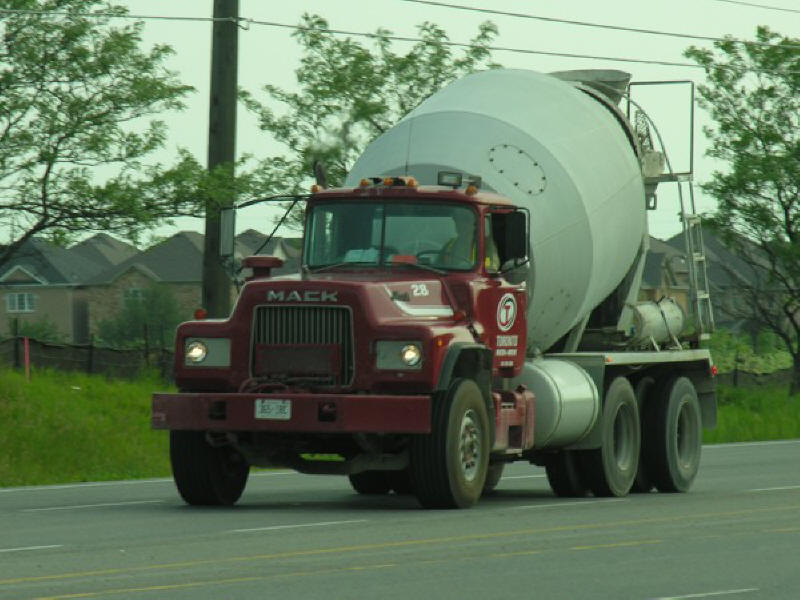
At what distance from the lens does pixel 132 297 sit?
333ft

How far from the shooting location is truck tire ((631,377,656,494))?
62.9ft

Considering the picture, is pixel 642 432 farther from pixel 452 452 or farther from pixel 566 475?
pixel 452 452

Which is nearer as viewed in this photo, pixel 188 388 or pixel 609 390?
pixel 188 388

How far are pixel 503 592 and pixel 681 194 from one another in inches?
447

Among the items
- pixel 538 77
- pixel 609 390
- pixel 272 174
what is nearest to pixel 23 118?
pixel 272 174

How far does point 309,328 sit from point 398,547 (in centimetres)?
344

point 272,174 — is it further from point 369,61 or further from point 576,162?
point 369,61

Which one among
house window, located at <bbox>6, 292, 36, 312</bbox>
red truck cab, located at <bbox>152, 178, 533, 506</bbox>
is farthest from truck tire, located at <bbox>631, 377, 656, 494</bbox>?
house window, located at <bbox>6, 292, 36, 312</bbox>

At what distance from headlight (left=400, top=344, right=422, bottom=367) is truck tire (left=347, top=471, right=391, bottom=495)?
3688 mm

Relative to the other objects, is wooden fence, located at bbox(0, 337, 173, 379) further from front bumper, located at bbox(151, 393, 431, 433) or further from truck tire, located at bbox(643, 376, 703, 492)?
front bumper, located at bbox(151, 393, 431, 433)

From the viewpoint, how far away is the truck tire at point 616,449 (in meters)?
Result: 17.8

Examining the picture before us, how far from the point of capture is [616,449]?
60.3 ft

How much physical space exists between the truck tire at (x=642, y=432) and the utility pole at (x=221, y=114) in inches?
236

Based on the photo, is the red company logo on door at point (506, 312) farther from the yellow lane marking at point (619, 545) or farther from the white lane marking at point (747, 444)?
the white lane marking at point (747, 444)
